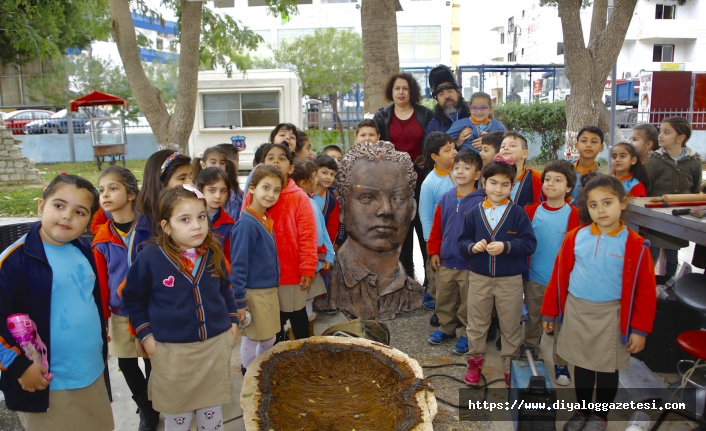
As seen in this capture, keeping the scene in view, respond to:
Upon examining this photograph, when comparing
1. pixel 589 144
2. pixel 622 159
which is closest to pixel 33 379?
pixel 589 144

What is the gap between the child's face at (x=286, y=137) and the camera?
462 centimetres

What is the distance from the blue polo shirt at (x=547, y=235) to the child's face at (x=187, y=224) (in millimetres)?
2255

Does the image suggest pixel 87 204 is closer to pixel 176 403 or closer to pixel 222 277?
pixel 222 277

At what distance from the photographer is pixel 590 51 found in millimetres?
8883

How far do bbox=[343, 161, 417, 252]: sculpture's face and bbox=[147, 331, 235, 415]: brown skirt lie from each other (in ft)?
6.60

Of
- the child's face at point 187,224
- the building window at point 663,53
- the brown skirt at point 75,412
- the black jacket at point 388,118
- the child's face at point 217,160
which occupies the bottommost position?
the brown skirt at point 75,412

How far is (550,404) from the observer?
2689 millimetres

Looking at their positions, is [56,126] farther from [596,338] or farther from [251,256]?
[596,338]

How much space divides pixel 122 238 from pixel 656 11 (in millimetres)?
35514

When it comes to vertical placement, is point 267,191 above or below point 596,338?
above

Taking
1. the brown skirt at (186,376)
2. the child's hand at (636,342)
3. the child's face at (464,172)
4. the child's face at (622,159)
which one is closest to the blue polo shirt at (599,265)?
the child's hand at (636,342)

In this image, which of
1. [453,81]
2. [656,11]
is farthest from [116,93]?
[656,11]

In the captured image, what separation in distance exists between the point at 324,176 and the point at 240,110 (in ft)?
36.4

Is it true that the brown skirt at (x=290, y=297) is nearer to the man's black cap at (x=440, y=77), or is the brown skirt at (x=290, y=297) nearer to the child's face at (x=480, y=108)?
the child's face at (x=480, y=108)
